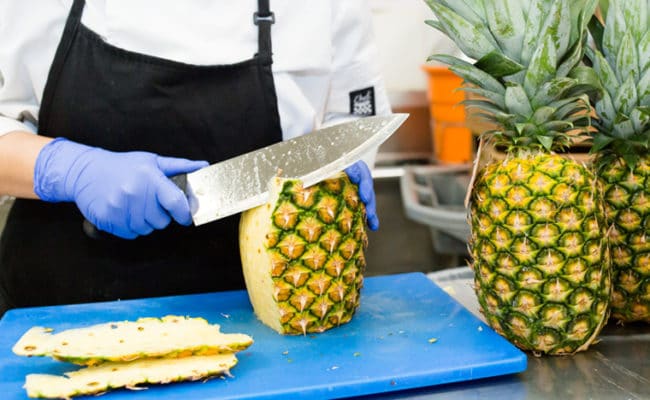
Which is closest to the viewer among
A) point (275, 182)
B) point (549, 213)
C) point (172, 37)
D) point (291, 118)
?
point (549, 213)

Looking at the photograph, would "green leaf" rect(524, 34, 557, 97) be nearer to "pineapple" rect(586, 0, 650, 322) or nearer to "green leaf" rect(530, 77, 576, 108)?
"green leaf" rect(530, 77, 576, 108)

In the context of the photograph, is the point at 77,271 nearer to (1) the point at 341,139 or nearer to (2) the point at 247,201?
(2) the point at 247,201

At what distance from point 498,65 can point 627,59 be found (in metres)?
0.27

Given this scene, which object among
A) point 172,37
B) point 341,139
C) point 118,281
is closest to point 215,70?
point 172,37

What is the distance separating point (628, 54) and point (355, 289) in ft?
2.55

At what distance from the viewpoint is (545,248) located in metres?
1.29

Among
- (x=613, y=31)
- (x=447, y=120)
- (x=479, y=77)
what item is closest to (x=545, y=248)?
(x=479, y=77)

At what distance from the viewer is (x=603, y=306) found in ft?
4.43

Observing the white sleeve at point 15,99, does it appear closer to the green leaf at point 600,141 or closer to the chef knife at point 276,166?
the chef knife at point 276,166

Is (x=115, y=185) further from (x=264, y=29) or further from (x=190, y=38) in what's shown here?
(x=264, y=29)

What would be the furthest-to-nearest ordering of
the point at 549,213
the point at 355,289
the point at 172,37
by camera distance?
1. the point at 172,37
2. the point at 355,289
3. the point at 549,213

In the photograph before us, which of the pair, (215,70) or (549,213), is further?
(215,70)

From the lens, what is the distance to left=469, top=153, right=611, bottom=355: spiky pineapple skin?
1286 millimetres

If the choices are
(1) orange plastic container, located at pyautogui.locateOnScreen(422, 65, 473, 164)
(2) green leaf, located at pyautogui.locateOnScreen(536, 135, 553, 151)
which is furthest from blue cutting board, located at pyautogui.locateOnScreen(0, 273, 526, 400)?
(1) orange plastic container, located at pyautogui.locateOnScreen(422, 65, 473, 164)
